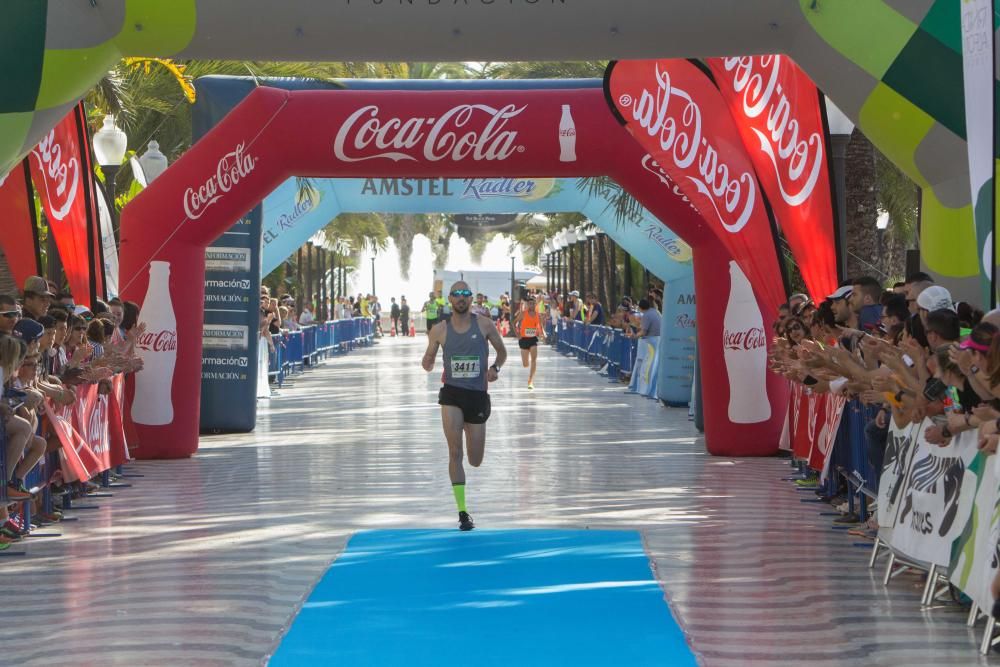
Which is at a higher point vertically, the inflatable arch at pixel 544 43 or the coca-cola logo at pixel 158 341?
the inflatable arch at pixel 544 43

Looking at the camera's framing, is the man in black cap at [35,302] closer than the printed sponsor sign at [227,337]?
Yes

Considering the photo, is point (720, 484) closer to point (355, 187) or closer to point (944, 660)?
point (944, 660)

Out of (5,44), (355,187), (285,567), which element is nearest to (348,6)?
(5,44)

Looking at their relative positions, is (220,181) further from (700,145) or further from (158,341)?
(700,145)

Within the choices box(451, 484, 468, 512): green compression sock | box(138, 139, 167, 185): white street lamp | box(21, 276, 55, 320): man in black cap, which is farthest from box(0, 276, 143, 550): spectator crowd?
box(138, 139, 167, 185): white street lamp

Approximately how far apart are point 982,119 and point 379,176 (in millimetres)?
8842

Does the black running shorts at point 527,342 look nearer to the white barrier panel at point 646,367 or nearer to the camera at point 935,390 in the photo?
the white barrier panel at point 646,367

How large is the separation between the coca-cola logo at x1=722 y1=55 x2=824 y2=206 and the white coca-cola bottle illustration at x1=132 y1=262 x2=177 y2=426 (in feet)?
21.5

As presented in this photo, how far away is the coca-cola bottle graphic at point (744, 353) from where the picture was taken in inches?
620

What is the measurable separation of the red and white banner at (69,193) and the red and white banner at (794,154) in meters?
6.57

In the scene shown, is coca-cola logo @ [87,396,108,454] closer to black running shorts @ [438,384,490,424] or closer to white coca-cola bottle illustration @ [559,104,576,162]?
black running shorts @ [438,384,490,424]

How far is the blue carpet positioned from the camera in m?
6.96

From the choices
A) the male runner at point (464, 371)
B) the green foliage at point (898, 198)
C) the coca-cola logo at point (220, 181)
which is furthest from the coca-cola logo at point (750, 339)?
the green foliage at point (898, 198)

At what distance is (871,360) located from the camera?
1000cm
